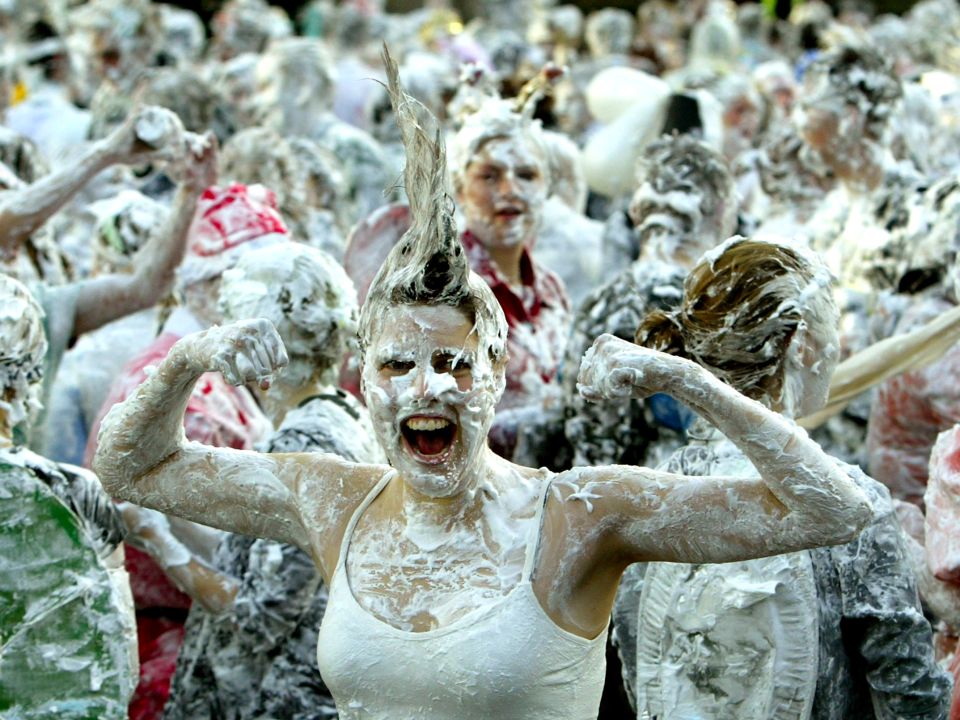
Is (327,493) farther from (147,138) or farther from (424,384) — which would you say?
(147,138)

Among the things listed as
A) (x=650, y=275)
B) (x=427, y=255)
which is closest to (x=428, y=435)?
(x=427, y=255)

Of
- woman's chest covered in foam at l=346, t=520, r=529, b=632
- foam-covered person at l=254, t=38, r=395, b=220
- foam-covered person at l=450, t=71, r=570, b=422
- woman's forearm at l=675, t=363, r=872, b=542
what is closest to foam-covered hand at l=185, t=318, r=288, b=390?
woman's chest covered in foam at l=346, t=520, r=529, b=632

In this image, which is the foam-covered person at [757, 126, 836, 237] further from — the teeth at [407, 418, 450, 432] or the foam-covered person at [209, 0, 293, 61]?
the foam-covered person at [209, 0, 293, 61]

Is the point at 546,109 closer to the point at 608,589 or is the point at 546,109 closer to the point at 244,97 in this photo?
the point at 244,97

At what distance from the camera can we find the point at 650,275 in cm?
441

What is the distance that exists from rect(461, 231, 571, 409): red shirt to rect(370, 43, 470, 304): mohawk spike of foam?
2.04 m

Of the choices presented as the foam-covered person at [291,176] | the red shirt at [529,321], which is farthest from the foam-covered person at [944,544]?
the foam-covered person at [291,176]

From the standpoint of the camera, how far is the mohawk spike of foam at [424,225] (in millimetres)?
2594

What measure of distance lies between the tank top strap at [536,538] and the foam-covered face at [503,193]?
269 cm

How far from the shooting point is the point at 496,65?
1097 cm

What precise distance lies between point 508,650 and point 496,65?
8.98 meters

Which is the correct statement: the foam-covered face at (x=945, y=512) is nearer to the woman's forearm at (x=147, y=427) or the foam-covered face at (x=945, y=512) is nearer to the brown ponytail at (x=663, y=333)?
the brown ponytail at (x=663, y=333)

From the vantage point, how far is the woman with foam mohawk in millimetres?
2412

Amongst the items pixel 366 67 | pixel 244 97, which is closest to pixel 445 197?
pixel 244 97
